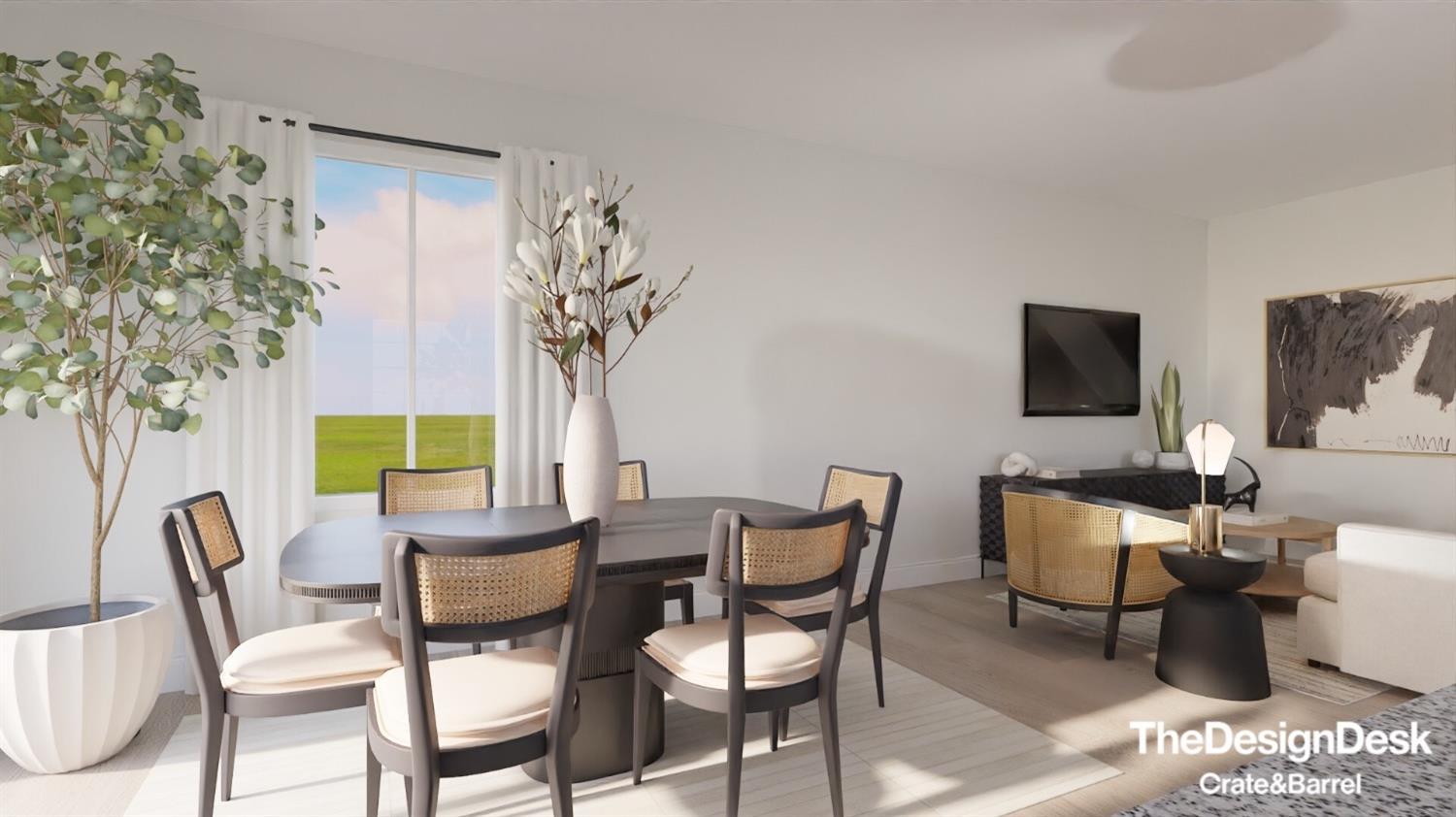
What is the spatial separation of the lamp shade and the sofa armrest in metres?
0.56

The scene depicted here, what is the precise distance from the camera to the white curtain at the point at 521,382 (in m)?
3.68

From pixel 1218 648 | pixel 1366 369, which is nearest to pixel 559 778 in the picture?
pixel 1218 648

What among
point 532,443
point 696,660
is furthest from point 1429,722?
point 532,443

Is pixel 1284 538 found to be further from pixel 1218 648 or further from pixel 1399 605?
pixel 1218 648

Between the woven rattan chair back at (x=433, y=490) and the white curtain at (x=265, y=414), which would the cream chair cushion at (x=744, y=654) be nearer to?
the woven rattan chair back at (x=433, y=490)

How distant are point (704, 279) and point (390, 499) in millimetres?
2058

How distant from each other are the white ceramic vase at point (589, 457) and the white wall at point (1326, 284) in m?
5.75

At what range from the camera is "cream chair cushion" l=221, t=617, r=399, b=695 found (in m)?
1.93

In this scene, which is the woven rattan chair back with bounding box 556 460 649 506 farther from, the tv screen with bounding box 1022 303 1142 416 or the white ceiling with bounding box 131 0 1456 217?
the tv screen with bounding box 1022 303 1142 416

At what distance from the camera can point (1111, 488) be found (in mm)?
5176

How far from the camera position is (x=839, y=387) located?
4.72 m

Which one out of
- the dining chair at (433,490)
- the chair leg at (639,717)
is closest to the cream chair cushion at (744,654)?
the chair leg at (639,717)

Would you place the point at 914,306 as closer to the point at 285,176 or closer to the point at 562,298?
the point at 562,298

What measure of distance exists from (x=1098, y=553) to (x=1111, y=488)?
1887mm
